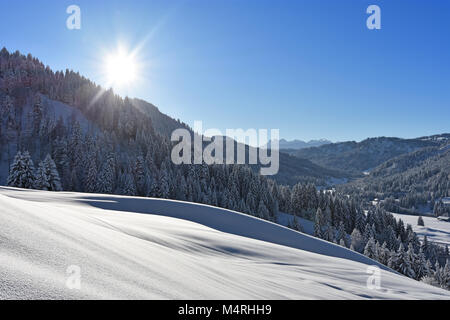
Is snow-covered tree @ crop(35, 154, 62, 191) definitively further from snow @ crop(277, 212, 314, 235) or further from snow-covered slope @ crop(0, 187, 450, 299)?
snow @ crop(277, 212, 314, 235)

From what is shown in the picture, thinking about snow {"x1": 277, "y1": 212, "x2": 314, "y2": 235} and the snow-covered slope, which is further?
snow {"x1": 277, "y1": 212, "x2": 314, "y2": 235}

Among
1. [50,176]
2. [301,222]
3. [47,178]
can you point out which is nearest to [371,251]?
[301,222]

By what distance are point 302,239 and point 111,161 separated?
5765cm

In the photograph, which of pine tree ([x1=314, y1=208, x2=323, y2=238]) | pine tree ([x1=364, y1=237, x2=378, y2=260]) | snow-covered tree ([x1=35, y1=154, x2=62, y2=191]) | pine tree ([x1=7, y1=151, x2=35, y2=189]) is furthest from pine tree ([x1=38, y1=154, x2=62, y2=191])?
pine tree ([x1=364, y1=237, x2=378, y2=260])

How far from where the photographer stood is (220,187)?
67.6 meters

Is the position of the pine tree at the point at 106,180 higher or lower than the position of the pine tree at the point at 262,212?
higher

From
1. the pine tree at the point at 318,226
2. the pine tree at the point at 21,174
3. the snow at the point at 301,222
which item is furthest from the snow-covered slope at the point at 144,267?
the snow at the point at 301,222

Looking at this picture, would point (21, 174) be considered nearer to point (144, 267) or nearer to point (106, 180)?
point (106, 180)

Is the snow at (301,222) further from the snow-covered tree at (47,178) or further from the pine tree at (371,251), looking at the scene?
the snow-covered tree at (47,178)

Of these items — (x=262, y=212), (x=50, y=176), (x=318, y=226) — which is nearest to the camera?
(x=50, y=176)

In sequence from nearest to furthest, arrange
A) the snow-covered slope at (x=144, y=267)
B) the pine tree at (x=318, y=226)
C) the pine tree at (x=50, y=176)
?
the snow-covered slope at (x=144, y=267), the pine tree at (x=50, y=176), the pine tree at (x=318, y=226)
